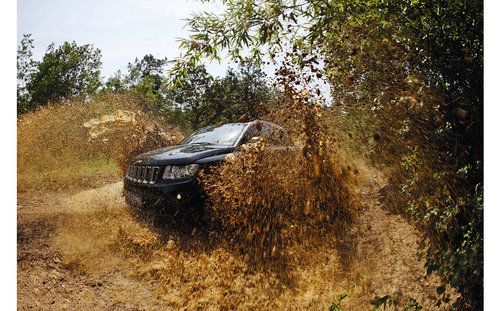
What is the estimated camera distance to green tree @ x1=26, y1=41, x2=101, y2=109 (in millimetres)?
15703

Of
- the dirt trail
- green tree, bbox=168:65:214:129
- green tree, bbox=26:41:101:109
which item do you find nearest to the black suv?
the dirt trail

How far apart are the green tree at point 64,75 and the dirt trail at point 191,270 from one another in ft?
49.0

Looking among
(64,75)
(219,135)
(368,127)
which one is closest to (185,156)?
(219,135)

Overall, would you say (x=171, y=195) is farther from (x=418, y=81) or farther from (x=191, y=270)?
(x=418, y=81)

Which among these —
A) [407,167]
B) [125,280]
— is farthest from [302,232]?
[125,280]

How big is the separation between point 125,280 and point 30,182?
20.0 ft

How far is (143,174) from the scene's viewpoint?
363 centimetres

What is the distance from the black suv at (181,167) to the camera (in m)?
3.16

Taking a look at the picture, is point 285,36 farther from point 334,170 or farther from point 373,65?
point 334,170

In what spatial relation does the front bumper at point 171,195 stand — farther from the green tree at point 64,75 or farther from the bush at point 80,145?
the green tree at point 64,75

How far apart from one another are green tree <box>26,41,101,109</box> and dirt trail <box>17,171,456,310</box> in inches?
588

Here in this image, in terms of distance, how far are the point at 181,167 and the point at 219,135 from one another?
3.63 ft

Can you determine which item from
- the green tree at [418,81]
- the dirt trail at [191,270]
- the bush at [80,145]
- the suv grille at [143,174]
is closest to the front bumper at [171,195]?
the suv grille at [143,174]

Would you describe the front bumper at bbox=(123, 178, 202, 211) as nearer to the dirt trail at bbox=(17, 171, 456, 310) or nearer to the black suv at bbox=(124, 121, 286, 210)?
the black suv at bbox=(124, 121, 286, 210)
